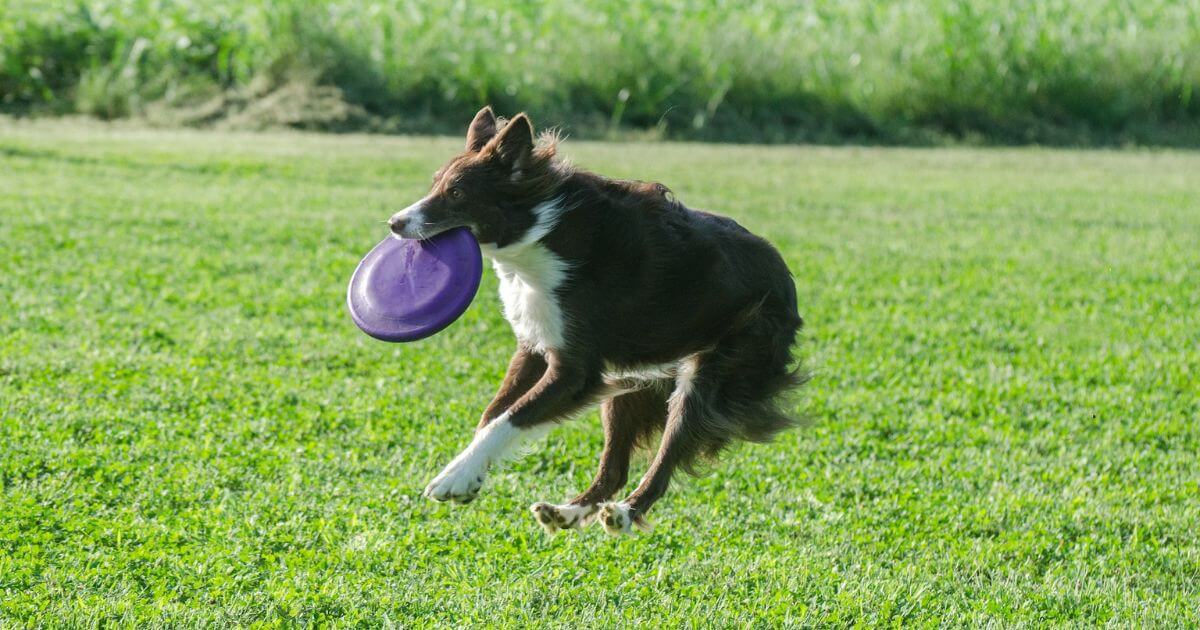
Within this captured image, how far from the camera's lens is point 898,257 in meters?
11.1

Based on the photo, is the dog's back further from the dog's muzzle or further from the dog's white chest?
the dog's muzzle

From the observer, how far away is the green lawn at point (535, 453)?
4.67 meters

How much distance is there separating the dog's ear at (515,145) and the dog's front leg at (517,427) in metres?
0.60

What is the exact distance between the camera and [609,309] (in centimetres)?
424

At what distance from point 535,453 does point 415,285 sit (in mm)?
1934

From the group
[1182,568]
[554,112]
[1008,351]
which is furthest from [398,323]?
[554,112]

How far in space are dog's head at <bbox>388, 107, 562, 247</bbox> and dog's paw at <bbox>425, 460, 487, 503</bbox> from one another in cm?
68

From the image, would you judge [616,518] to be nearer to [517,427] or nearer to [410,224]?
[517,427]

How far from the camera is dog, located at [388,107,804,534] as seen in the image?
409cm

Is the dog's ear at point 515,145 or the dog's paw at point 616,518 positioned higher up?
the dog's ear at point 515,145

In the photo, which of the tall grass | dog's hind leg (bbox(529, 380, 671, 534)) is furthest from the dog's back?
the tall grass

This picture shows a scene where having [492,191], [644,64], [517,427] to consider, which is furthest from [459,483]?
[644,64]

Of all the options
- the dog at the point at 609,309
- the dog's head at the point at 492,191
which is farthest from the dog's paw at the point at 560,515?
the dog's head at the point at 492,191

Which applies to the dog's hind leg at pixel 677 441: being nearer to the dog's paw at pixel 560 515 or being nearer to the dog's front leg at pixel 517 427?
the dog's paw at pixel 560 515
